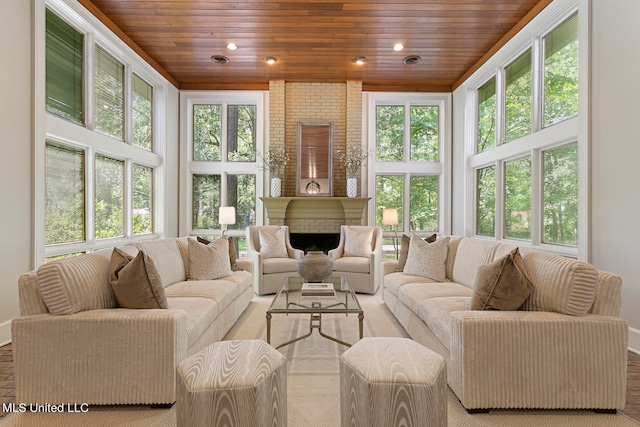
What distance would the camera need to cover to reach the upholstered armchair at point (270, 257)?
15.6 ft

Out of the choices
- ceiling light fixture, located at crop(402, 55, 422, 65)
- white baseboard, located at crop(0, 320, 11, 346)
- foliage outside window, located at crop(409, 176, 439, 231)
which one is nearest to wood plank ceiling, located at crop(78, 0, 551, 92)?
ceiling light fixture, located at crop(402, 55, 422, 65)

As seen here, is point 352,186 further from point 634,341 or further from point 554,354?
point 554,354

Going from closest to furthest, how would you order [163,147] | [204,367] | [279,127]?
1. [204,367]
2. [163,147]
3. [279,127]

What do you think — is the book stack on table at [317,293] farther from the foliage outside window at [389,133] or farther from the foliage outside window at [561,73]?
the foliage outside window at [389,133]

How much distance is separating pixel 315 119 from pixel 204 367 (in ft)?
16.7

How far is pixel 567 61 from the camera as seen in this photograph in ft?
11.8

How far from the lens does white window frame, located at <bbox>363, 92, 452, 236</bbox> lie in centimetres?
608

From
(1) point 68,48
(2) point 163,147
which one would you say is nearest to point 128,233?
(2) point 163,147

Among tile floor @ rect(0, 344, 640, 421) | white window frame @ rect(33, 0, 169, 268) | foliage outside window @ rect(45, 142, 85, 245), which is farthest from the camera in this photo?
foliage outside window @ rect(45, 142, 85, 245)

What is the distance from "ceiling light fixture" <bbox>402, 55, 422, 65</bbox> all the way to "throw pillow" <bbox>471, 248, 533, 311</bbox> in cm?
379

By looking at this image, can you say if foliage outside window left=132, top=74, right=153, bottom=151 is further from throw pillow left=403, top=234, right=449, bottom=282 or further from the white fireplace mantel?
throw pillow left=403, top=234, right=449, bottom=282

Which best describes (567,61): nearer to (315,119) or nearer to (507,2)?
(507,2)

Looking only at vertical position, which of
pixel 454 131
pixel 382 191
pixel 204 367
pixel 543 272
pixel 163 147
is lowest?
pixel 204 367

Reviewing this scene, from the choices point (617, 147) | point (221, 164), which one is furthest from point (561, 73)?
point (221, 164)
